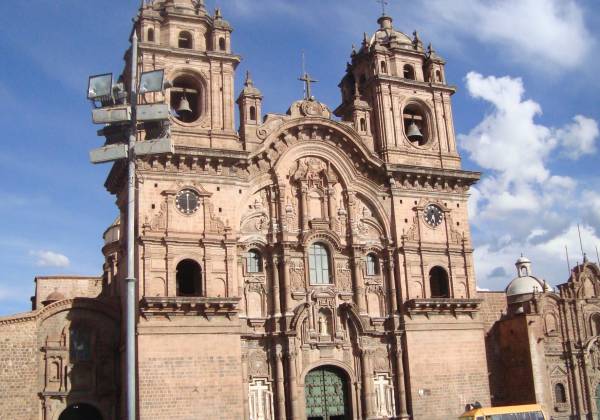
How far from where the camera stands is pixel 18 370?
27234 millimetres

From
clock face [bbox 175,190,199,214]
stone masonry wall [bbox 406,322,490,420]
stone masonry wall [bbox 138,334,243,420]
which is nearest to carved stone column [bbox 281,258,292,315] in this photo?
stone masonry wall [bbox 138,334,243,420]

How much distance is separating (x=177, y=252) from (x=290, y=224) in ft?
16.2

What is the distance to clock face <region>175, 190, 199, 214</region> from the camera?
95.4 ft

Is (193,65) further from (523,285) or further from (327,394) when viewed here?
(523,285)

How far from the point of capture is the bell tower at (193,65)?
30328mm

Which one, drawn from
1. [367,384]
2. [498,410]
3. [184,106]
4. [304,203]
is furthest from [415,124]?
[498,410]

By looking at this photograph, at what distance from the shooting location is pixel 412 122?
3569 centimetres

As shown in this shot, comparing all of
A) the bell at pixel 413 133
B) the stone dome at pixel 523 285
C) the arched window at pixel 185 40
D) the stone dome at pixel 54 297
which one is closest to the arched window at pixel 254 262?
the arched window at pixel 185 40

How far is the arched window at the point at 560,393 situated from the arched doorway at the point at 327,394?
12.2 metres

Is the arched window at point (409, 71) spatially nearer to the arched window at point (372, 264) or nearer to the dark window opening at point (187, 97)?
the arched window at point (372, 264)

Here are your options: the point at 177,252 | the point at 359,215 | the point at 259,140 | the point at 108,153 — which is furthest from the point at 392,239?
the point at 108,153

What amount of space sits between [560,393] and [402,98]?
1584 centimetres

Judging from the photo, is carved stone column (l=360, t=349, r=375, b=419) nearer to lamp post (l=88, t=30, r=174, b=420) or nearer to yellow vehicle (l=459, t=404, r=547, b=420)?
yellow vehicle (l=459, t=404, r=547, b=420)

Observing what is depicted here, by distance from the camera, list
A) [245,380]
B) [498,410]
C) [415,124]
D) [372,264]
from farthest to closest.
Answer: [415,124]
[372,264]
[245,380]
[498,410]
